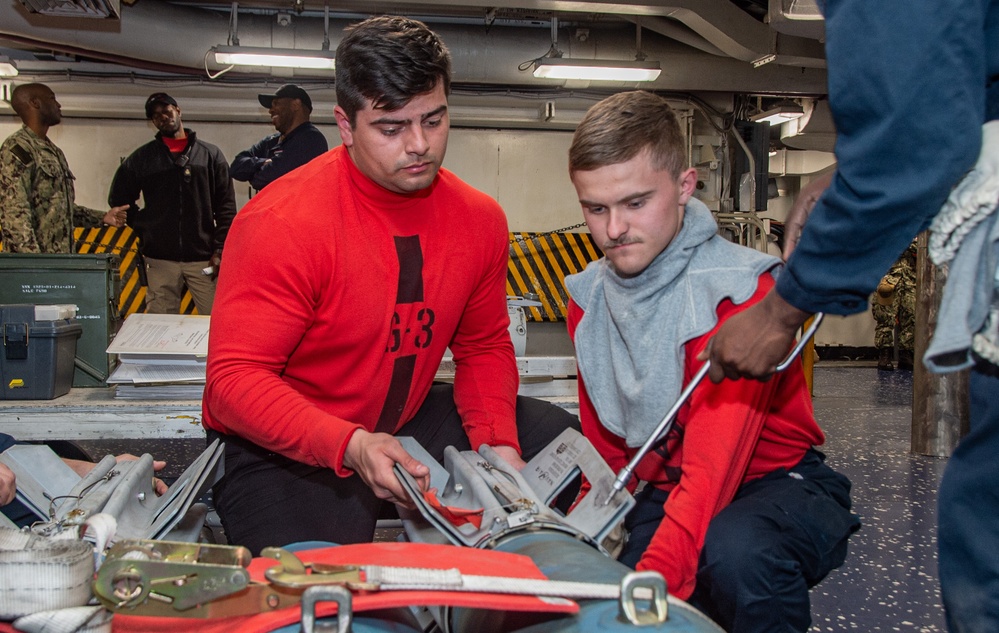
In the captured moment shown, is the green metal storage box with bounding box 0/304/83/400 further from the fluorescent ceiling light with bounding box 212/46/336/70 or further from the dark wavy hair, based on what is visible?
the fluorescent ceiling light with bounding box 212/46/336/70

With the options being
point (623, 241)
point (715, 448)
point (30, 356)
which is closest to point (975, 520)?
point (715, 448)

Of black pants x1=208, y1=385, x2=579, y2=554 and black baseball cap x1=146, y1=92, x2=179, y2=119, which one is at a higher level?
black baseball cap x1=146, y1=92, x2=179, y2=119

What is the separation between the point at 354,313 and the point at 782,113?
7.78m

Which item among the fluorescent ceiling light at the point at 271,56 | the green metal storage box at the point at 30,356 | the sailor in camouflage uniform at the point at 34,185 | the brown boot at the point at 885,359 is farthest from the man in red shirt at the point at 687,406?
the brown boot at the point at 885,359

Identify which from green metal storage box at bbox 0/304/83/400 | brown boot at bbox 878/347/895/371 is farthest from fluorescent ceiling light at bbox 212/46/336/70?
brown boot at bbox 878/347/895/371

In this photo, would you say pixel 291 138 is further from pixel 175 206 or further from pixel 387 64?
pixel 387 64

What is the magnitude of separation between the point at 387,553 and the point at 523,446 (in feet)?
3.62

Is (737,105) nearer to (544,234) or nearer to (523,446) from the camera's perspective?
(544,234)

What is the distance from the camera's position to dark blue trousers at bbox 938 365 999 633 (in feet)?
2.68

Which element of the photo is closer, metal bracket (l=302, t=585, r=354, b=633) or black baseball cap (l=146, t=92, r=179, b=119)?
metal bracket (l=302, t=585, r=354, b=633)

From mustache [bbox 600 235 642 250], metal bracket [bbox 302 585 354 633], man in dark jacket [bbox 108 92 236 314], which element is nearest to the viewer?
metal bracket [bbox 302 585 354 633]

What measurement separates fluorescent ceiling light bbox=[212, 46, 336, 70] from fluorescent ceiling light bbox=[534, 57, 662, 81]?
1748 millimetres

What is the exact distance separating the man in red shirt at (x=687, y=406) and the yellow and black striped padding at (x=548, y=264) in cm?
669

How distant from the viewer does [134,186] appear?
5.87 meters
